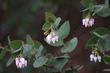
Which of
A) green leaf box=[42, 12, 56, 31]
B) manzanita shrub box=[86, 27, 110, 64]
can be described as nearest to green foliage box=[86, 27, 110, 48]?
manzanita shrub box=[86, 27, 110, 64]

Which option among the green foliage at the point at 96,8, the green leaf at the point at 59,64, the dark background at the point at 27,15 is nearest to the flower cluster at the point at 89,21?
the green foliage at the point at 96,8

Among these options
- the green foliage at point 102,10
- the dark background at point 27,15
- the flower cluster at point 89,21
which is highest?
the dark background at point 27,15

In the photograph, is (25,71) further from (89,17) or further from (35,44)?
(89,17)

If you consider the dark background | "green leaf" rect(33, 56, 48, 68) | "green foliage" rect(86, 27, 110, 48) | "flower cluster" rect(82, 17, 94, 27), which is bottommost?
"green leaf" rect(33, 56, 48, 68)

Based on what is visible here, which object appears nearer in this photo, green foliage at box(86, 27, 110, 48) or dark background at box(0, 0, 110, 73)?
green foliage at box(86, 27, 110, 48)

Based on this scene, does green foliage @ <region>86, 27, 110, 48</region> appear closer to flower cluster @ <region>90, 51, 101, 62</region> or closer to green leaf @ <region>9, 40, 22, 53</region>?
flower cluster @ <region>90, 51, 101, 62</region>

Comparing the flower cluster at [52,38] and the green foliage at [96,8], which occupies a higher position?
the green foliage at [96,8]

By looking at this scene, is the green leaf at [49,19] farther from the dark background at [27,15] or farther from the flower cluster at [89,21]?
the dark background at [27,15]

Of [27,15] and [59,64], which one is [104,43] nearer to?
[59,64]
